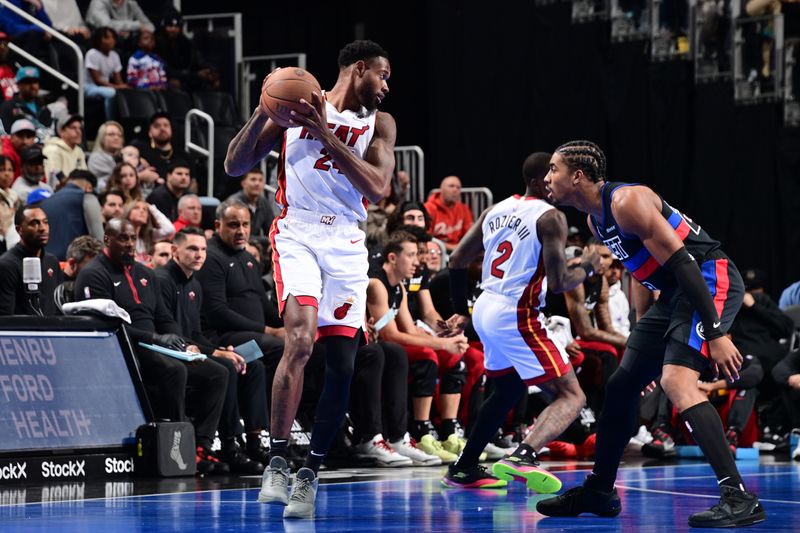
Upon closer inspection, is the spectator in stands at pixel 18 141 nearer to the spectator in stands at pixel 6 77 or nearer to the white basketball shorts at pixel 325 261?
the spectator in stands at pixel 6 77

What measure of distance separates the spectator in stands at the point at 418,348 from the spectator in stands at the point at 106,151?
3929 millimetres

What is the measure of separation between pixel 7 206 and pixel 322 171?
5.15 metres

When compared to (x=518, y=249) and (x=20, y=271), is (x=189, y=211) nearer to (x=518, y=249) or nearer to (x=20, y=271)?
(x=20, y=271)

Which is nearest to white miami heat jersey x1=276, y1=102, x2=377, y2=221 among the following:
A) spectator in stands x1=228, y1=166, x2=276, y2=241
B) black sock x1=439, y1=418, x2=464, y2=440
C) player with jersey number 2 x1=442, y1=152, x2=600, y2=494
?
player with jersey number 2 x1=442, y1=152, x2=600, y2=494

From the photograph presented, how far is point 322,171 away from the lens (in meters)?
5.99

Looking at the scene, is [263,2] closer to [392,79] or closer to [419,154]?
[392,79]

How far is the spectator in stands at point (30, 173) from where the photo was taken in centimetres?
1124

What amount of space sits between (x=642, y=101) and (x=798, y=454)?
22.6ft

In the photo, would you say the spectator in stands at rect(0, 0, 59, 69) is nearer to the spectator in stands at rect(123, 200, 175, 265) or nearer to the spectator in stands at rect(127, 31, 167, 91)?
the spectator in stands at rect(127, 31, 167, 91)

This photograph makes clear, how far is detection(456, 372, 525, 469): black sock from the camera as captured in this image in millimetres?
7277

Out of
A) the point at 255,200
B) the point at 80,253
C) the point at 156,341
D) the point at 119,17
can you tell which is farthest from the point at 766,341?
the point at 119,17

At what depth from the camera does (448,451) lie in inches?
395

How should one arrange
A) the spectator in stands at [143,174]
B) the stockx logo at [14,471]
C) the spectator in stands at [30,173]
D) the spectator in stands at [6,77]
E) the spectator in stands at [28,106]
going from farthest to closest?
the spectator in stands at [6,77] < the spectator in stands at [28,106] < the spectator in stands at [143,174] < the spectator in stands at [30,173] < the stockx logo at [14,471]

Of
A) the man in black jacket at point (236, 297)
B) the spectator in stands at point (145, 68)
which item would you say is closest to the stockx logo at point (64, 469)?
the man in black jacket at point (236, 297)
